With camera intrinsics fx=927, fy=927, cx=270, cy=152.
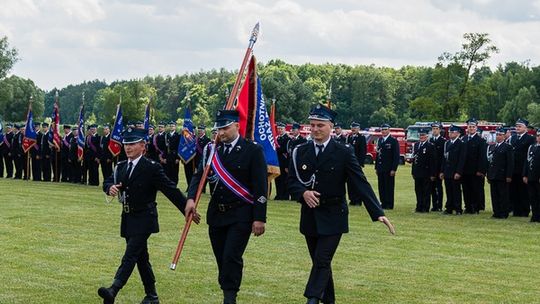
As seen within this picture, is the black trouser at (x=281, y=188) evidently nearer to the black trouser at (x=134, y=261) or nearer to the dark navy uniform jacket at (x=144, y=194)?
the black trouser at (x=134, y=261)

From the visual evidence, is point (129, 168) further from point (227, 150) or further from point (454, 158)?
point (454, 158)

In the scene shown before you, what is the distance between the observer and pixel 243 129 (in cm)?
1320

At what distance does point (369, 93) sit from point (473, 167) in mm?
114501

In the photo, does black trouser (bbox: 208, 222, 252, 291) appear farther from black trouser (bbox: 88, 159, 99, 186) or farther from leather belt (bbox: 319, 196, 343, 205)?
black trouser (bbox: 88, 159, 99, 186)

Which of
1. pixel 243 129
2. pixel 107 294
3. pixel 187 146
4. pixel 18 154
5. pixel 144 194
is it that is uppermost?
pixel 243 129

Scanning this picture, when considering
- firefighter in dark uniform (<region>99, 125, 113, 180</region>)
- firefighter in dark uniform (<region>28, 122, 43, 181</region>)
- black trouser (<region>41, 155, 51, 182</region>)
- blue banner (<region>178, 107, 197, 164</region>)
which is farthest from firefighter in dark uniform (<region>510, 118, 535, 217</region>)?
firefighter in dark uniform (<region>28, 122, 43, 181</region>)

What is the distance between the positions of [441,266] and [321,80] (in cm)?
13383

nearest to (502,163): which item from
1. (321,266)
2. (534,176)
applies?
(534,176)

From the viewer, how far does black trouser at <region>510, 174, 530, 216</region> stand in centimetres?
2159

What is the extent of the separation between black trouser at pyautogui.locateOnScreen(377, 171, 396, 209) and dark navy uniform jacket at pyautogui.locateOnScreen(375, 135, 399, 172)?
0.16m

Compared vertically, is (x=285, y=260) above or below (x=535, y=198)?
below

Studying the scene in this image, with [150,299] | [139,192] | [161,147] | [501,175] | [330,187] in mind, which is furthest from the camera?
[161,147]

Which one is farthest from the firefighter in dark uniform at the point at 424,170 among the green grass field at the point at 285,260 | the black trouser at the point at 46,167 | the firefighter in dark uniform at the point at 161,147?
the black trouser at the point at 46,167

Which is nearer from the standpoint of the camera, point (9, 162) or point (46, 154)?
point (46, 154)
